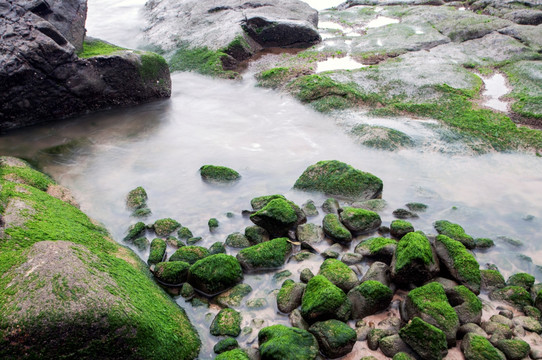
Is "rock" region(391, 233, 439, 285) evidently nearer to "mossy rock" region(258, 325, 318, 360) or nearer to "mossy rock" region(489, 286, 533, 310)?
"mossy rock" region(489, 286, 533, 310)

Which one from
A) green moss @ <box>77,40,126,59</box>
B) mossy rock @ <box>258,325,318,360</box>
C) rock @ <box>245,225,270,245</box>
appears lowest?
rock @ <box>245,225,270,245</box>

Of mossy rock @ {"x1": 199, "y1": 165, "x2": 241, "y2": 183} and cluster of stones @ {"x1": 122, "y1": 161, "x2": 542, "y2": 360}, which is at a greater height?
cluster of stones @ {"x1": 122, "y1": 161, "x2": 542, "y2": 360}

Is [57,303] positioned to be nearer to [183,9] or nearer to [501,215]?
[501,215]

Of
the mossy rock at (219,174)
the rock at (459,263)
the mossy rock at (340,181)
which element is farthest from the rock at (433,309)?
the mossy rock at (219,174)

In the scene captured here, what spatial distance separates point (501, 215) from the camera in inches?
281

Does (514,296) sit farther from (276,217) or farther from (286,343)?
(276,217)

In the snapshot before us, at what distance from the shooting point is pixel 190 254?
5961 millimetres

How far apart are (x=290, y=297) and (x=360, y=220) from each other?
209 cm

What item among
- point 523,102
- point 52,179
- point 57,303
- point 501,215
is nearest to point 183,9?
point 52,179

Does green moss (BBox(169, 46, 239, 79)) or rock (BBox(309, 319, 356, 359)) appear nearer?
rock (BBox(309, 319, 356, 359))

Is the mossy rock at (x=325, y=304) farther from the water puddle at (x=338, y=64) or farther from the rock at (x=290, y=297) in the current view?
the water puddle at (x=338, y=64)

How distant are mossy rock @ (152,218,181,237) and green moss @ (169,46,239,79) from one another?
8.27 m

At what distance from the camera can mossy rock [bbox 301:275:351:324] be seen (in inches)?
189

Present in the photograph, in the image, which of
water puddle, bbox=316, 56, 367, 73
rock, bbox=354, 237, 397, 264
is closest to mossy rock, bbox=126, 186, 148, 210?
rock, bbox=354, 237, 397, 264
